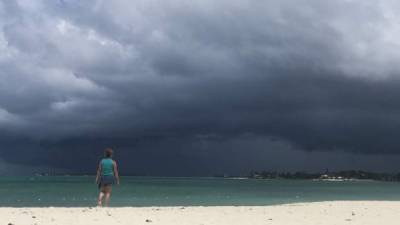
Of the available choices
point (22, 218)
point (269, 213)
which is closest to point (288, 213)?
point (269, 213)

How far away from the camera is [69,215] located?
15.5 meters

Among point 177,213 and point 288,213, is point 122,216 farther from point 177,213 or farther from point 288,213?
point 288,213

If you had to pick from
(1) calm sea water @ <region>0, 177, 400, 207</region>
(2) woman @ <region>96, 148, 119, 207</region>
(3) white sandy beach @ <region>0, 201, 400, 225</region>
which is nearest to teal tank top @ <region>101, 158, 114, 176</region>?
(2) woman @ <region>96, 148, 119, 207</region>

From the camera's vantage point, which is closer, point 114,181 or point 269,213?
point 269,213

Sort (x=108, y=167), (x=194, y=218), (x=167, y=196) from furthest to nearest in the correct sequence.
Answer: (x=167, y=196) < (x=108, y=167) < (x=194, y=218)

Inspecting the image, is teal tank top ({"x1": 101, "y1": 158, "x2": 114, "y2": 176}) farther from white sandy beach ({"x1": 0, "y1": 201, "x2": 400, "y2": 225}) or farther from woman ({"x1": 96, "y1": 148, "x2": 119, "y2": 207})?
white sandy beach ({"x1": 0, "y1": 201, "x2": 400, "y2": 225})

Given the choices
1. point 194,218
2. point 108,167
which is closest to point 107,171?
point 108,167

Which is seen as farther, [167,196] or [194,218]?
[167,196]

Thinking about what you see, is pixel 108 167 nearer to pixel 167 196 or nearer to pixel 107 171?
pixel 107 171

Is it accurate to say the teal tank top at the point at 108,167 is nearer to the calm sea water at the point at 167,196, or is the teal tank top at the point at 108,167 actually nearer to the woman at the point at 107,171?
the woman at the point at 107,171

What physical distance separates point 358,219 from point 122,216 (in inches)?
262

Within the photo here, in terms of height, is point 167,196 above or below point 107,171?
below

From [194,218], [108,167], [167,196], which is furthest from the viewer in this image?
[167,196]

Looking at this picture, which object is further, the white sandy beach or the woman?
the woman
